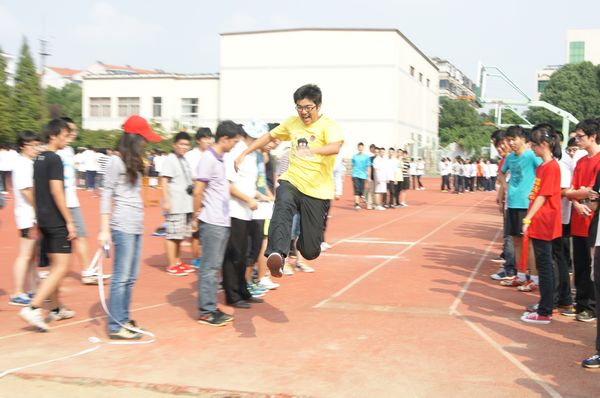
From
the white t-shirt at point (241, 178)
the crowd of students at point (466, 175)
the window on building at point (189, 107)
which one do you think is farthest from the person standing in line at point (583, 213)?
the window on building at point (189, 107)

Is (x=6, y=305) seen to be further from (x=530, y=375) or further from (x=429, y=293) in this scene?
(x=530, y=375)

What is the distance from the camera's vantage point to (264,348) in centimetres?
577

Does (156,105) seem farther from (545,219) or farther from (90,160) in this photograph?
(545,219)

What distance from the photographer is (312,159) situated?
6.29 m

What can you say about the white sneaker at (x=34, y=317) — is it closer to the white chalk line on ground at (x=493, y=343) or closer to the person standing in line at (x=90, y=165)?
the white chalk line on ground at (x=493, y=343)

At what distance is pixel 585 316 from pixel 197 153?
5841mm

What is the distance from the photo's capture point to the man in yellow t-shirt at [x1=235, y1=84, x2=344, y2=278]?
20.4ft

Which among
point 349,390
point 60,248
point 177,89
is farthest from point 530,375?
point 177,89

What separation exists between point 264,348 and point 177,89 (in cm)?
5302

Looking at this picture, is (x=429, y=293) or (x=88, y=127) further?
(x=88, y=127)

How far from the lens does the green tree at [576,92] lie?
63.8 m

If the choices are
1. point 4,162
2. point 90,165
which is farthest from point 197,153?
point 90,165

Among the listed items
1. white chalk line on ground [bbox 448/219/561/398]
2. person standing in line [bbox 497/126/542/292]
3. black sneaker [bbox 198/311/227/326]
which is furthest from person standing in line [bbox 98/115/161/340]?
person standing in line [bbox 497/126/542/292]

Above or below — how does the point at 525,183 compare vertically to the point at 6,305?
above
